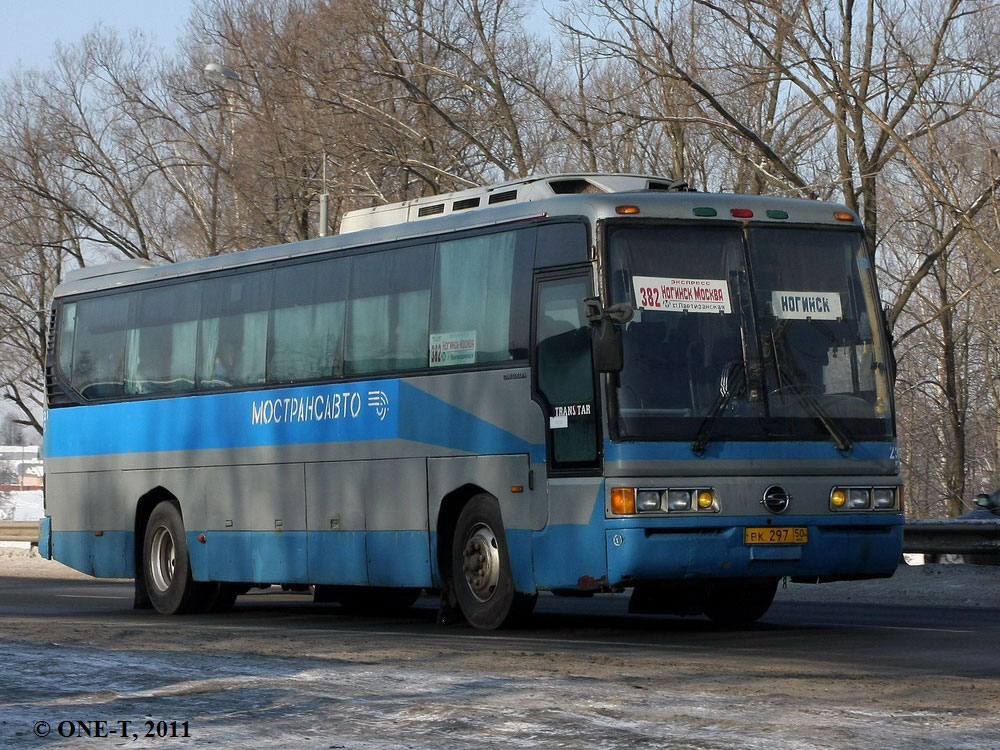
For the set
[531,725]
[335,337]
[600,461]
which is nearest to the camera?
[531,725]

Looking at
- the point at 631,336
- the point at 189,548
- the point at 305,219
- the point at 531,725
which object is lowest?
the point at 531,725

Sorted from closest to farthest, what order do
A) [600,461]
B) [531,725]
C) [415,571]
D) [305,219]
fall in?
[531,725]
[600,461]
[415,571]
[305,219]

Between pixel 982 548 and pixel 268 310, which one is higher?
pixel 268 310

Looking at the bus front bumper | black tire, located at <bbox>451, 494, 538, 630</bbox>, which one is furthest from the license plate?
black tire, located at <bbox>451, 494, 538, 630</bbox>

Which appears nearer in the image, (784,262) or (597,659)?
(597,659)

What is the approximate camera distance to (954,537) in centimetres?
2041

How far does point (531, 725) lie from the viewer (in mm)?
7680

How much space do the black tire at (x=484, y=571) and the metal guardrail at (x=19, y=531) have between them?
2296cm

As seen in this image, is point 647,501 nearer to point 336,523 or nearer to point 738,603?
point 738,603

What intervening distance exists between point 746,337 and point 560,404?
4.88ft

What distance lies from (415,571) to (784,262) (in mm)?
4061

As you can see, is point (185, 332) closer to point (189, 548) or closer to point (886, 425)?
point (189, 548)

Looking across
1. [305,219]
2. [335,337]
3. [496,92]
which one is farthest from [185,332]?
[305,219]

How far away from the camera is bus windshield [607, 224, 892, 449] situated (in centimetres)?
1317
